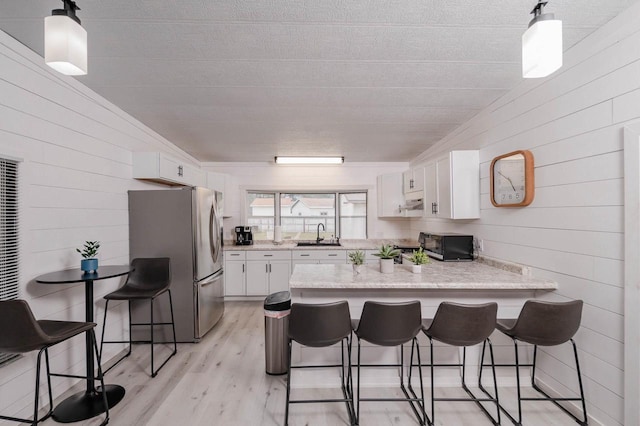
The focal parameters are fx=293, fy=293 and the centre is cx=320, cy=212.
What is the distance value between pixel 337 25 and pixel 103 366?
346cm

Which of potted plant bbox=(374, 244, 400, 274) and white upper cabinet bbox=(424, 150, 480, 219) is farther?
white upper cabinet bbox=(424, 150, 480, 219)

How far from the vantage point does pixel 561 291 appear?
2127mm

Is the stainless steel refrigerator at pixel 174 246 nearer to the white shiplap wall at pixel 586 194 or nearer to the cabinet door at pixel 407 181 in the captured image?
the cabinet door at pixel 407 181

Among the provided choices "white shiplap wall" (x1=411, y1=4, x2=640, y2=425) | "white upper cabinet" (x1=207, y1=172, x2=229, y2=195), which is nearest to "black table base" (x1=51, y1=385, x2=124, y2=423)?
"white upper cabinet" (x1=207, y1=172, x2=229, y2=195)

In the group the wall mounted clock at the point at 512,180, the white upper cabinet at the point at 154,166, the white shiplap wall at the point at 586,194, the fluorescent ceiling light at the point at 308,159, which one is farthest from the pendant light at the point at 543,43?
the fluorescent ceiling light at the point at 308,159

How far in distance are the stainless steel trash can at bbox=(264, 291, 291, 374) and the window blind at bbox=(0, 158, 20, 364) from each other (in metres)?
1.70

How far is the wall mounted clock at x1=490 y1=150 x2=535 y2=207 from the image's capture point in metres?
2.38

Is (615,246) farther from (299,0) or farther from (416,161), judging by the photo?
(416,161)

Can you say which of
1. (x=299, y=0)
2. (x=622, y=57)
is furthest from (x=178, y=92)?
(x=622, y=57)

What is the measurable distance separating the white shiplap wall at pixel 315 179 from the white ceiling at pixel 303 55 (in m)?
1.97

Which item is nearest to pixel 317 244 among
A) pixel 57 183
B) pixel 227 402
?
pixel 227 402

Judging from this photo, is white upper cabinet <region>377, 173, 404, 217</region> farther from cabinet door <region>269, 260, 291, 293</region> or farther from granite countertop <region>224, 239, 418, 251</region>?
cabinet door <region>269, 260, 291, 293</region>

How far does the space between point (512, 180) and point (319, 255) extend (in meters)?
3.00

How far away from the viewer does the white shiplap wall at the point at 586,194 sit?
67.8 inches
